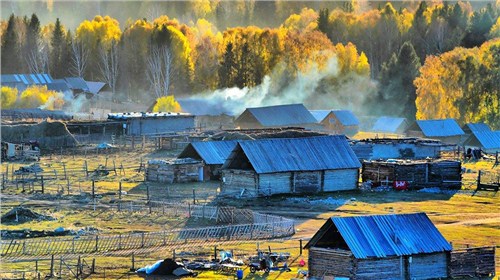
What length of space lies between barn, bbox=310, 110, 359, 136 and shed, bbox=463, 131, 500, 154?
20.2 m

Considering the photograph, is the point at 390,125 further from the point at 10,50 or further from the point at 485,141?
the point at 10,50

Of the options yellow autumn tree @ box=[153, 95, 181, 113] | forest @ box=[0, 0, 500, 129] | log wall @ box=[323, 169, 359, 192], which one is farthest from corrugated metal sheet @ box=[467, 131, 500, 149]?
yellow autumn tree @ box=[153, 95, 181, 113]

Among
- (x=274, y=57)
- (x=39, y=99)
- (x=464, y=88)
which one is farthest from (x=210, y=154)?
(x=274, y=57)

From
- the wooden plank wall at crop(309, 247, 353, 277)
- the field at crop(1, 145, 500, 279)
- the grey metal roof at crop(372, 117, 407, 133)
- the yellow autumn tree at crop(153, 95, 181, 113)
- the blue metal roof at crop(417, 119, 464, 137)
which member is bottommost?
the field at crop(1, 145, 500, 279)

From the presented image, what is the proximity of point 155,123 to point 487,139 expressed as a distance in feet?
98.4

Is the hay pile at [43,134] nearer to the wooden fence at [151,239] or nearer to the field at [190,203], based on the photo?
the field at [190,203]

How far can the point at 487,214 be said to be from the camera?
66938 millimetres

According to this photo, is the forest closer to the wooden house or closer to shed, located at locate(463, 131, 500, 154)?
shed, located at locate(463, 131, 500, 154)

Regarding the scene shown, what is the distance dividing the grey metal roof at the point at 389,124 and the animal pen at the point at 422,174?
50.0 meters

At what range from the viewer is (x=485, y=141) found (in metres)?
105

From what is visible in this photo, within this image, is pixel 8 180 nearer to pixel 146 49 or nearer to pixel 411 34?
pixel 146 49

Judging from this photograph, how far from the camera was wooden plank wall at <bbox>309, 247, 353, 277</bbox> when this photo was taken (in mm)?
45844

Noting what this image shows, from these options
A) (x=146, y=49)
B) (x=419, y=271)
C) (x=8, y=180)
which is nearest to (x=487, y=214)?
(x=419, y=271)

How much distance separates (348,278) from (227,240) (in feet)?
37.1
